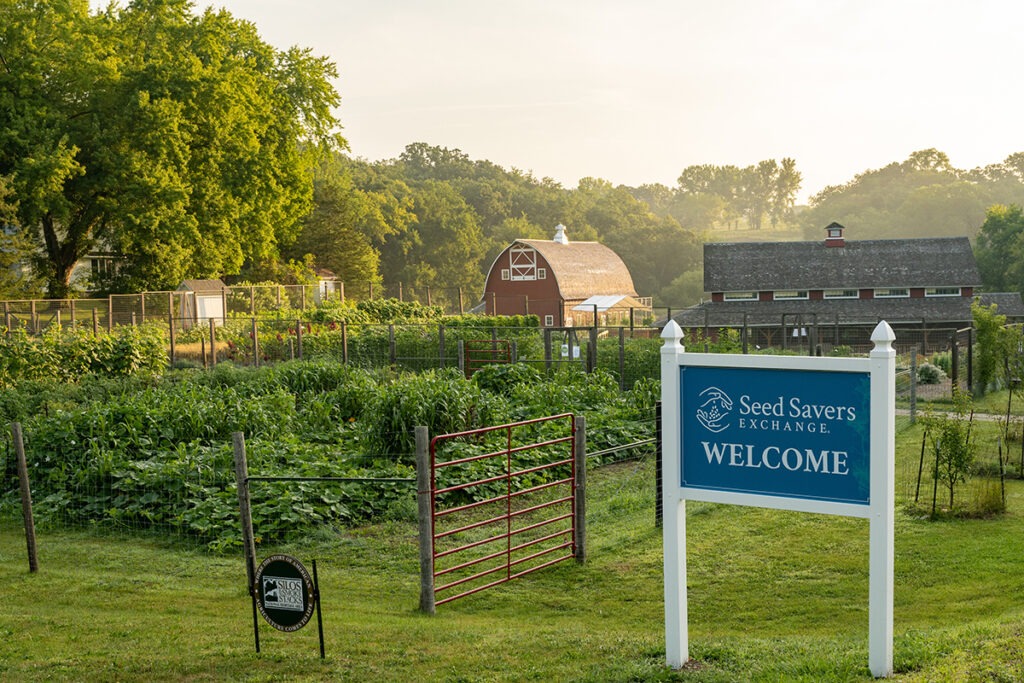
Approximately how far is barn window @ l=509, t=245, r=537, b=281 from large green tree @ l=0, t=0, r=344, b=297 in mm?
15034

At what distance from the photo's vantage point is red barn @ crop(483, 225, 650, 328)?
5650 cm

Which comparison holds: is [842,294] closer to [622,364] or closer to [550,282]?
[550,282]

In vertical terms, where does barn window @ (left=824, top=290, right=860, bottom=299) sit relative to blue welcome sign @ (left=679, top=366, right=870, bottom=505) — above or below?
above

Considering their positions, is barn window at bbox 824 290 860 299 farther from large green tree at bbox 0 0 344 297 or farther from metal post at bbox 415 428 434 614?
metal post at bbox 415 428 434 614

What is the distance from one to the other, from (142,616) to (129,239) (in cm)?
3621

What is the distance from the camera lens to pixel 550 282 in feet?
189

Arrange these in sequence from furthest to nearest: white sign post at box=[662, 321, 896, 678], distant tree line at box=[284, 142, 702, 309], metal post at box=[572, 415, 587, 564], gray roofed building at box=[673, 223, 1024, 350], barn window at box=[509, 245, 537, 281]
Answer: distant tree line at box=[284, 142, 702, 309] → barn window at box=[509, 245, 537, 281] → gray roofed building at box=[673, 223, 1024, 350] → metal post at box=[572, 415, 587, 564] → white sign post at box=[662, 321, 896, 678]

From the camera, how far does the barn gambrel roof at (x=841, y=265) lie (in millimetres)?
46250

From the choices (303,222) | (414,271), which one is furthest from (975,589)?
(414,271)

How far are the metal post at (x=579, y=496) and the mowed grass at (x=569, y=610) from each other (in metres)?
0.19

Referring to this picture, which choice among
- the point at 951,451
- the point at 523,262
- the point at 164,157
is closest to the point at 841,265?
the point at 523,262

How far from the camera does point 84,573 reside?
1016 cm

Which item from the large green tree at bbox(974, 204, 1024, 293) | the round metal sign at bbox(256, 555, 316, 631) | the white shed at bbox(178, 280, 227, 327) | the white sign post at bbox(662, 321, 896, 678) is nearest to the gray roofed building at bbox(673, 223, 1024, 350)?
the large green tree at bbox(974, 204, 1024, 293)

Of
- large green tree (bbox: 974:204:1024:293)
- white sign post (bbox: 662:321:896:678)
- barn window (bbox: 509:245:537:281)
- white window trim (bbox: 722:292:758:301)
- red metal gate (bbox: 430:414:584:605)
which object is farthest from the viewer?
barn window (bbox: 509:245:537:281)
